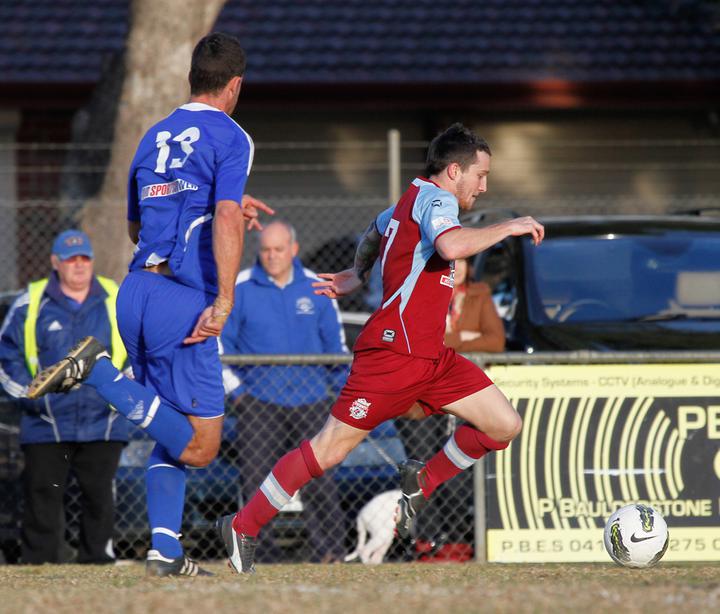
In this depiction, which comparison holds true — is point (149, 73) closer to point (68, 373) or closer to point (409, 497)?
point (68, 373)

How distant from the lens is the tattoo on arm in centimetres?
674

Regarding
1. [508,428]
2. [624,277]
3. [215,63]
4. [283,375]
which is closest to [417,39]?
[624,277]

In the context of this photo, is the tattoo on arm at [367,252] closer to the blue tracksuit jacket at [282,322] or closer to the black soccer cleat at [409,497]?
the black soccer cleat at [409,497]

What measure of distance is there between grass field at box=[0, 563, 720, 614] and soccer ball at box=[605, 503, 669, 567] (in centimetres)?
9

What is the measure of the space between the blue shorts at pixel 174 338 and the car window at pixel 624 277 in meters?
3.47

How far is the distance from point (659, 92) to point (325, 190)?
439 centimetres

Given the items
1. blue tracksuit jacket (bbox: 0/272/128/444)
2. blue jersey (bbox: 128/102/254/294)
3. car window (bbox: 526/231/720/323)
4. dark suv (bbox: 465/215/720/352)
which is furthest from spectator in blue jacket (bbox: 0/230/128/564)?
car window (bbox: 526/231/720/323)

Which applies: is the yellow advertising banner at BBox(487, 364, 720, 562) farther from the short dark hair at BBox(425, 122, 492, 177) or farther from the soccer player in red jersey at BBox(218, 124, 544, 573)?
the short dark hair at BBox(425, 122, 492, 177)

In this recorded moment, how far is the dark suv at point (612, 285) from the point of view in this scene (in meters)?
8.94

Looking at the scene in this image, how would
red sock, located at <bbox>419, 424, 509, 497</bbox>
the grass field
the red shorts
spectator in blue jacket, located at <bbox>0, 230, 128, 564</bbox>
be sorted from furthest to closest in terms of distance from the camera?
1. spectator in blue jacket, located at <bbox>0, 230, 128, 564</bbox>
2. red sock, located at <bbox>419, 424, 509, 497</bbox>
3. the red shorts
4. the grass field

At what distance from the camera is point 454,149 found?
640cm

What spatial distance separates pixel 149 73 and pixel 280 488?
19.3 ft

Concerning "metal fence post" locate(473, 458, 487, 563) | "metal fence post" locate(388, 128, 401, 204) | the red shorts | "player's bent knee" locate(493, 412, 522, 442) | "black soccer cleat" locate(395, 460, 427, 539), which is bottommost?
"metal fence post" locate(473, 458, 487, 563)

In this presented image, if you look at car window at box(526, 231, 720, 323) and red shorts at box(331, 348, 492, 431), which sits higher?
car window at box(526, 231, 720, 323)
